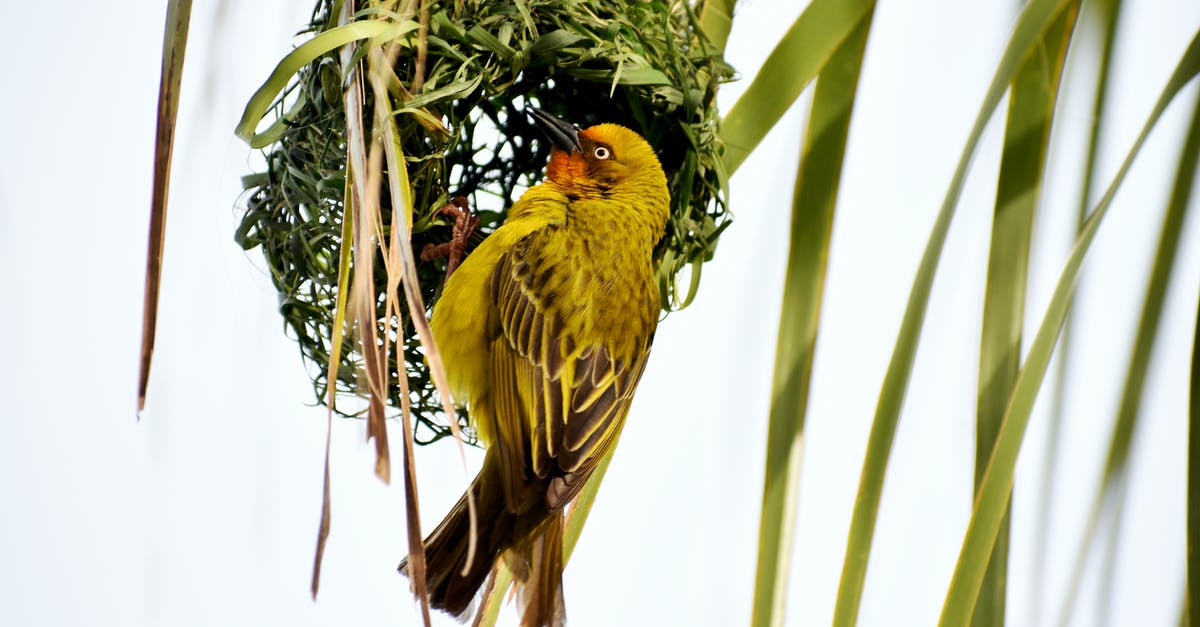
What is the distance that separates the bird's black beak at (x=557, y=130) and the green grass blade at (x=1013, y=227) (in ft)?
1.94

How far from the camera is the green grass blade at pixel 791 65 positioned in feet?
3.43

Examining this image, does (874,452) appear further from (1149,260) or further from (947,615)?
(1149,260)

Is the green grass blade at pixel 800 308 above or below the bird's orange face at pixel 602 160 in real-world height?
below

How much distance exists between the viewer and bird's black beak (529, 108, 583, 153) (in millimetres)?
1363

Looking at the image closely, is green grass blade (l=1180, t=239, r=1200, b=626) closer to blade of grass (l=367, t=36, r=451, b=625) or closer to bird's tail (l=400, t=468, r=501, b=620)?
blade of grass (l=367, t=36, r=451, b=625)

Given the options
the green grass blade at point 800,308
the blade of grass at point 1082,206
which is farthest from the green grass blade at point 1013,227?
the green grass blade at point 800,308

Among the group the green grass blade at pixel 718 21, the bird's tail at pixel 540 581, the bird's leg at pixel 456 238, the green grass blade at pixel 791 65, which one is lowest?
the bird's tail at pixel 540 581

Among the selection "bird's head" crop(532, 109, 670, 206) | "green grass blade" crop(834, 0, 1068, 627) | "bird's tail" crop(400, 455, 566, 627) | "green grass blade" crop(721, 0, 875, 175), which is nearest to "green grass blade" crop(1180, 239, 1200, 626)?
"green grass blade" crop(834, 0, 1068, 627)

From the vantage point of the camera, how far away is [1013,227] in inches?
35.9

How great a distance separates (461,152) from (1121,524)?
0.87m

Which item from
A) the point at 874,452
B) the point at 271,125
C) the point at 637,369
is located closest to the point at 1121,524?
the point at 874,452

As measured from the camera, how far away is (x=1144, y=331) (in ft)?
2.69

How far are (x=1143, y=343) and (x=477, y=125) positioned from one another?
2.73 feet

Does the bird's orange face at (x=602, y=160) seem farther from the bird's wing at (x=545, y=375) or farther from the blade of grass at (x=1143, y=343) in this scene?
the blade of grass at (x=1143, y=343)
